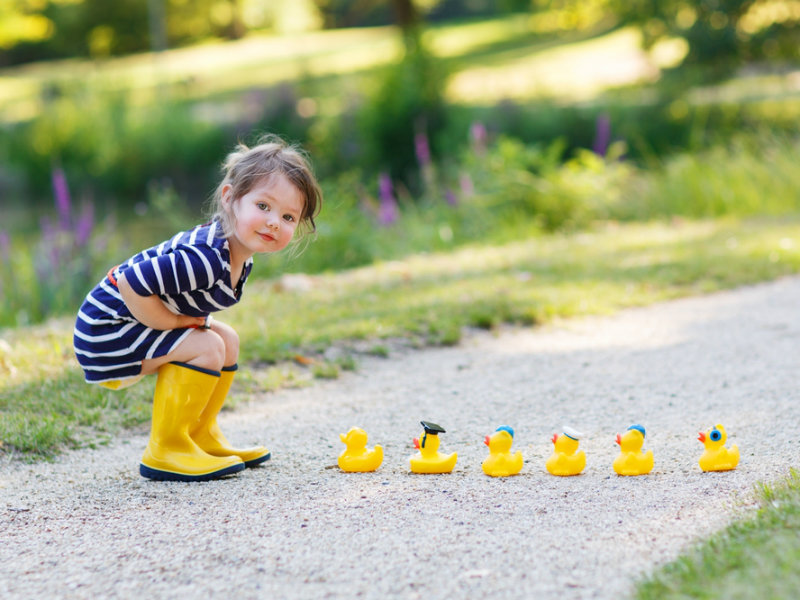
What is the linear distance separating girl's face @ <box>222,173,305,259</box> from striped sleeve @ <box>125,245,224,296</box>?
0.50 ft

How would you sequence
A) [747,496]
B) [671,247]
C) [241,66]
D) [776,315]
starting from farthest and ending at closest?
1. [241,66]
2. [671,247]
3. [776,315]
4. [747,496]

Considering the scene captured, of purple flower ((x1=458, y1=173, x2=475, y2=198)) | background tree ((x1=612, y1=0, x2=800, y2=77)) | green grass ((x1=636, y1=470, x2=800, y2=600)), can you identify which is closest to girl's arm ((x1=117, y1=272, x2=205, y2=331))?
green grass ((x1=636, y1=470, x2=800, y2=600))

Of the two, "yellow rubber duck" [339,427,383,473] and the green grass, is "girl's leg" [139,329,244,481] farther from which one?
the green grass

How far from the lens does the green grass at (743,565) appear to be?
2.15 m

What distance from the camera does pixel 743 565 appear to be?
2.30 metres

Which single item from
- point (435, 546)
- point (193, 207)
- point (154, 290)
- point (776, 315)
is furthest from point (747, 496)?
Result: point (193, 207)

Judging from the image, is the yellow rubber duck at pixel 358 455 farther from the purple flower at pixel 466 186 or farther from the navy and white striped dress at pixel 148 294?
the purple flower at pixel 466 186

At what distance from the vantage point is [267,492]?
3256 mm

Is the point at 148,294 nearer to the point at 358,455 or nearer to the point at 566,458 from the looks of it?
the point at 358,455

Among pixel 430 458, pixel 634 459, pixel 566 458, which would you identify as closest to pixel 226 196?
pixel 430 458

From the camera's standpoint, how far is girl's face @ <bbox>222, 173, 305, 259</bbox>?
324 centimetres

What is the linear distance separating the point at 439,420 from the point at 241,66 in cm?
2780

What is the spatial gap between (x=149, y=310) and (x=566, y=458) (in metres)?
1.56

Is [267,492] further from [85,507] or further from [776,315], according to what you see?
[776,315]
